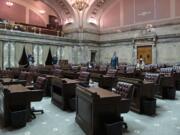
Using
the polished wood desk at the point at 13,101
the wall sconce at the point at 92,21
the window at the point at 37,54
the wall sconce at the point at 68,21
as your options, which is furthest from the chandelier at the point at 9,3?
the polished wood desk at the point at 13,101

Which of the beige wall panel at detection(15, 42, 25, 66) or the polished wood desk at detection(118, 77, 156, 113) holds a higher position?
the beige wall panel at detection(15, 42, 25, 66)

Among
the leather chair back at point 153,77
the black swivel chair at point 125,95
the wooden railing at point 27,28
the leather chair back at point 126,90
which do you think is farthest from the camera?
the wooden railing at point 27,28

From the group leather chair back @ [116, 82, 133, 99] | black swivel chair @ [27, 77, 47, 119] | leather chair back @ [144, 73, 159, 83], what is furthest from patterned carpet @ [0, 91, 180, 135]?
leather chair back @ [144, 73, 159, 83]

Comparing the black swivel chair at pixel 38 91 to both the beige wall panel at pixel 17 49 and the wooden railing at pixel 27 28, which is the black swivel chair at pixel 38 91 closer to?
the beige wall panel at pixel 17 49

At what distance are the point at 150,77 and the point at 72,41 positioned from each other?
14039 mm

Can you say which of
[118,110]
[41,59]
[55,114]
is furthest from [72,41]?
[118,110]

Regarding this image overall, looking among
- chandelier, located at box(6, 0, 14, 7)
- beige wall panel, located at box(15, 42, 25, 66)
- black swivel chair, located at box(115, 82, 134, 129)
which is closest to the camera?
black swivel chair, located at box(115, 82, 134, 129)

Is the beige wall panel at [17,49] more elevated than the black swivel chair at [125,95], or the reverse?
the beige wall panel at [17,49]

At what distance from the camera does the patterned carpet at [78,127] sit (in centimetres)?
404

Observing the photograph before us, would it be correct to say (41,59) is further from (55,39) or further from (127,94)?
(127,94)

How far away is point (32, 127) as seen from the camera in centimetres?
431

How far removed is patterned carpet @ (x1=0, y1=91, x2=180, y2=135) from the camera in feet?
13.2

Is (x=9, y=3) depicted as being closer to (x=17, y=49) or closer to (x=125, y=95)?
(x=17, y=49)

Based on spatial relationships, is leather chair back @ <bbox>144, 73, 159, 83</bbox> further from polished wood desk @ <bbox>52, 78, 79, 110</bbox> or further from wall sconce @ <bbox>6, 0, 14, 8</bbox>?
wall sconce @ <bbox>6, 0, 14, 8</bbox>
